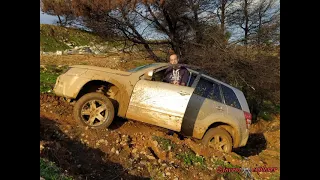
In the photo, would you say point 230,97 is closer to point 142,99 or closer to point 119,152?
point 142,99

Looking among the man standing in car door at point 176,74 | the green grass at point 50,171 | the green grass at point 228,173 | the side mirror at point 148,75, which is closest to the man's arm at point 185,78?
the man standing in car door at point 176,74

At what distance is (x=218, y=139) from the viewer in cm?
655

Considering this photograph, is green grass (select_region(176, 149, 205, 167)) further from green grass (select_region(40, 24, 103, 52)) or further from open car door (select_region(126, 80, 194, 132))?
green grass (select_region(40, 24, 103, 52))

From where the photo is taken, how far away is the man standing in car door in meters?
6.03

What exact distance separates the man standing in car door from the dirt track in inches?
37.3

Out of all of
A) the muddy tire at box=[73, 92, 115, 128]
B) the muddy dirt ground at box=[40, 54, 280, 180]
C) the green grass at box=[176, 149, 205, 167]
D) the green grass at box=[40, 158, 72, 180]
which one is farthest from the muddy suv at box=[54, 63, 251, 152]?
the green grass at box=[40, 158, 72, 180]

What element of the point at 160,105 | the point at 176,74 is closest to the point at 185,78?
the point at 176,74

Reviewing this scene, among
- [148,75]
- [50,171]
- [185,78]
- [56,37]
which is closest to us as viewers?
[50,171]

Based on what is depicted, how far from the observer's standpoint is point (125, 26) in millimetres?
9289

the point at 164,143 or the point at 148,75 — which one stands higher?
the point at 148,75

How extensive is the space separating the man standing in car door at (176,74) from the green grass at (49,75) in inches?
73.7

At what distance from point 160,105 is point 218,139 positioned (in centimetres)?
160

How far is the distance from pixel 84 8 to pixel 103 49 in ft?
4.42
